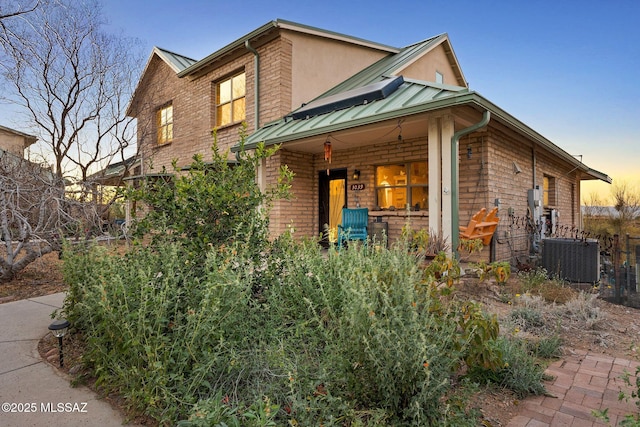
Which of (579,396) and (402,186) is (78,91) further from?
(579,396)

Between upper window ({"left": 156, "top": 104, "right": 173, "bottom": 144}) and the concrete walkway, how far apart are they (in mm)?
10422

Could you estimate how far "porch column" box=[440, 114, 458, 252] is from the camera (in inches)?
215

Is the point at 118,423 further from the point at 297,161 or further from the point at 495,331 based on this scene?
the point at 297,161

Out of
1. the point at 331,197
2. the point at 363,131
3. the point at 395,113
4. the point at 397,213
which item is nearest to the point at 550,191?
the point at 397,213

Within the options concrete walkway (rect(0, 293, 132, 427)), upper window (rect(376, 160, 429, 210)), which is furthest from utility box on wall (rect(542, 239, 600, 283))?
concrete walkway (rect(0, 293, 132, 427))

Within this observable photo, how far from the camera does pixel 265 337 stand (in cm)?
246

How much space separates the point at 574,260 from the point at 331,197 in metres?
5.24

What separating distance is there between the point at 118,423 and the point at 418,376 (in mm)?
1628

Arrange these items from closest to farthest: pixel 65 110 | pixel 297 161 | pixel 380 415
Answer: pixel 380 415
pixel 297 161
pixel 65 110

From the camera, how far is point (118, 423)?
1.91 meters

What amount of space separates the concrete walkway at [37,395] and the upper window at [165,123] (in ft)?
34.2

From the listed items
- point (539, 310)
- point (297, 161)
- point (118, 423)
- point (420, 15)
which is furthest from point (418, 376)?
point (420, 15)

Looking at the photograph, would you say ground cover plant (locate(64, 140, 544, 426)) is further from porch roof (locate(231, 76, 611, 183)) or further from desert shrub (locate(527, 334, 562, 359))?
porch roof (locate(231, 76, 611, 183))

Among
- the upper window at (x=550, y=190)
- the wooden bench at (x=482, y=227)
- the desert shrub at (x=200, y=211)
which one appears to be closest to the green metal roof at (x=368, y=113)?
the wooden bench at (x=482, y=227)
